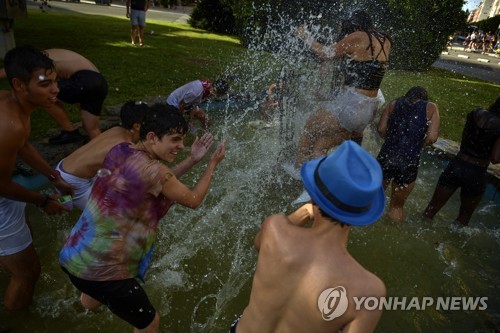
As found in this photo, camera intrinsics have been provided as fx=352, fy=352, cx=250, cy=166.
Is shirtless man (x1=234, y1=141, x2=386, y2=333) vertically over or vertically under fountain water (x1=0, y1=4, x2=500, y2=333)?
over

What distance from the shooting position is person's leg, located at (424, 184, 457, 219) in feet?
13.8

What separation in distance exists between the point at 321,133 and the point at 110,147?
94.2 inches

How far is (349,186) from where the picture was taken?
4.20ft

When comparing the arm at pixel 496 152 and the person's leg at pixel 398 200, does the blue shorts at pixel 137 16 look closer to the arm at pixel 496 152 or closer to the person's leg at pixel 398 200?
the person's leg at pixel 398 200

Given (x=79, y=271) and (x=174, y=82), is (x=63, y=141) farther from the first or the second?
(x=174, y=82)

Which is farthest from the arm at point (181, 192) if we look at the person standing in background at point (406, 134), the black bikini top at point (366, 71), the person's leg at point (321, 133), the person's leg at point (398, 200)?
the person's leg at point (398, 200)

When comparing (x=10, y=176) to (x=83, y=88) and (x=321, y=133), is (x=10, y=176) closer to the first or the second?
(x=83, y=88)

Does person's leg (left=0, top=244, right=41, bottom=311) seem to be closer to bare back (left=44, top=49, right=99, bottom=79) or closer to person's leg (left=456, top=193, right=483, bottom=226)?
bare back (left=44, top=49, right=99, bottom=79)

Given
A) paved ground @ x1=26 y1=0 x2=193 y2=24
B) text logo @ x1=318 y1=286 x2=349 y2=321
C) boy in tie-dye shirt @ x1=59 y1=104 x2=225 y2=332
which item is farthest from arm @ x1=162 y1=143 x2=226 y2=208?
paved ground @ x1=26 y1=0 x2=193 y2=24

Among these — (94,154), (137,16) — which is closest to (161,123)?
(94,154)

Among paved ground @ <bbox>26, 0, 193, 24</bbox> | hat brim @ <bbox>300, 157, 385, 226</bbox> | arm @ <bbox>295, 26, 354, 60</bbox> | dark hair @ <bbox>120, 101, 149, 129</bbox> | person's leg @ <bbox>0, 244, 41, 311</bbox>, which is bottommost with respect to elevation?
person's leg @ <bbox>0, 244, 41, 311</bbox>

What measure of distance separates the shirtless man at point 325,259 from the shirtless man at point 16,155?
1.70 metres

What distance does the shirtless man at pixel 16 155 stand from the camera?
2.17 m

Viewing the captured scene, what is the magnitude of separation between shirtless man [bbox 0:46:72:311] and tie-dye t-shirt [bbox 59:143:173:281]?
56 cm
